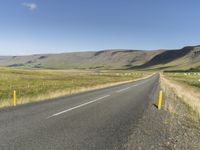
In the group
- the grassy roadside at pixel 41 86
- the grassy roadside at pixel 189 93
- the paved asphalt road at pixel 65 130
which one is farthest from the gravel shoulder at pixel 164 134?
the grassy roadside at pixel 41 86

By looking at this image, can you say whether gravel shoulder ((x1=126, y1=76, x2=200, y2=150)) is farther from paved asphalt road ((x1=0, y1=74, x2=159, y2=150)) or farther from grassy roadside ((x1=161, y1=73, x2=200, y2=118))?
grassy roadside ((x1=161, y1=73, x2=200, y2=118))

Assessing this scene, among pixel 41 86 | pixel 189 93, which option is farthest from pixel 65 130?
pixel 41 86

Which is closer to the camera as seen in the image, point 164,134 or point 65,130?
point 65,130

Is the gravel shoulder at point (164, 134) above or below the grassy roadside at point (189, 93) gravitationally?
above

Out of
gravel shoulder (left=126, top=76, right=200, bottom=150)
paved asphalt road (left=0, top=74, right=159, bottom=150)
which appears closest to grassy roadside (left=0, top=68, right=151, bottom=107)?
paved asphalt road (left=0, top=74, right=159, bottom=150)

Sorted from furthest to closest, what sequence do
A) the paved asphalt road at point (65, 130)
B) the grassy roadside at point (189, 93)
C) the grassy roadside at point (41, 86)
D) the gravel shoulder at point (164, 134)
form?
the grassy roadside at point (41, 86) → the grassy roadside at point (189, 93) → the gravel shoulder at point (164, 134) → the paved asphalt road at point (65, 130)

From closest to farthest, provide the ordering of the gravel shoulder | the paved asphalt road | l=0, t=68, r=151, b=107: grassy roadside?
1. the paved asphalt road
2. the gravel shoulder
3. l=0, t=68, r=151, b=107: grassy roadside

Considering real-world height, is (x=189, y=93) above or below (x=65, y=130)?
below

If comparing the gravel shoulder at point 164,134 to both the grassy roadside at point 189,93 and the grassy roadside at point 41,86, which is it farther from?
the grassy roadside at point 41,86

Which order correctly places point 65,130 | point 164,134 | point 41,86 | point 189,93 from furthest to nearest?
point 41,86 < point 189,93 < point 164,134 < point 65,130

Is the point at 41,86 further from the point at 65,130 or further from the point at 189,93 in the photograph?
the point at 65,130

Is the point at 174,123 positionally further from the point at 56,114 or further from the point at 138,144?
the point at 56,114

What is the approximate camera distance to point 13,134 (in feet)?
24.9

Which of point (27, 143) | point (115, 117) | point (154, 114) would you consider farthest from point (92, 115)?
point (27, 143)
